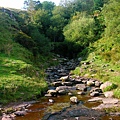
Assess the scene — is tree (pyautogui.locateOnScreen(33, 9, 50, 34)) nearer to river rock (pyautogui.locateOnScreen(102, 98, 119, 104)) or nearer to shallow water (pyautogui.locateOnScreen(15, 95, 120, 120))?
shallow water (pyautogui.locateOnScreen(15, 95, 120, 120))

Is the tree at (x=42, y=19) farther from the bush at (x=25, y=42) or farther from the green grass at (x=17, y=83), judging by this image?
the green grass at (x=17, y=83)

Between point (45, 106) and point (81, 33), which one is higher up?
point (81, 33)

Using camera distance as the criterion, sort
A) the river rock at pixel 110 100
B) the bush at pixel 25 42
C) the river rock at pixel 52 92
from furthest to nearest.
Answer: the bush at pixel 25 42
the river rock at pixel 52 92
the river rock at pixel 110 100

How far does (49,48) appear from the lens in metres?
59.2

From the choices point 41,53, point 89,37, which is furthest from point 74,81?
point 89,37

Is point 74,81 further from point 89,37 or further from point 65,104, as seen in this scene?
point 89,37

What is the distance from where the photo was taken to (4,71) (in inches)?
1202

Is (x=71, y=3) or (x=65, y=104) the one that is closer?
(x=65, y=104)

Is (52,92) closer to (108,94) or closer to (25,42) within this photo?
(108,94)

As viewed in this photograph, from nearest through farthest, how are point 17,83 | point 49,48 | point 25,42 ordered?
1. point 17,83
2. point 25,42
3. point 49,48

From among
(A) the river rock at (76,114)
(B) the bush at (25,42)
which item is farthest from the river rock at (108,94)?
(B) the bush at (25,42)

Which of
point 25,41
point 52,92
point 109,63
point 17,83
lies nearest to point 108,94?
point 52,92

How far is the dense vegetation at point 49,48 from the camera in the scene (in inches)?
1107

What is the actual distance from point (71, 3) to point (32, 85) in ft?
304
